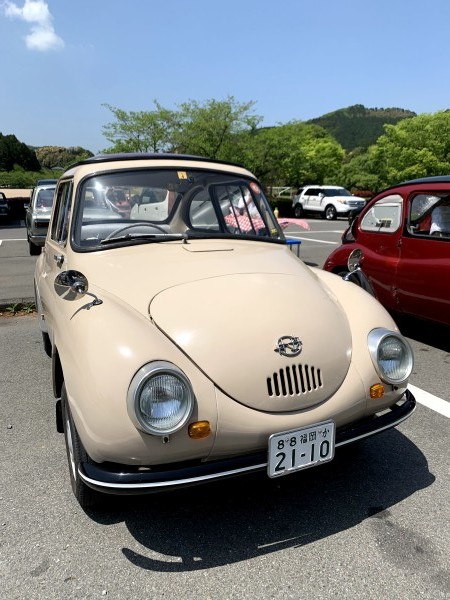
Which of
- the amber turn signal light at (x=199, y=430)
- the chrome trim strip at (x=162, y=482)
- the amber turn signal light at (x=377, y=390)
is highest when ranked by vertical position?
the amber turn signal light at (x=199, y=430)

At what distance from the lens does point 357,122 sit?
467ft

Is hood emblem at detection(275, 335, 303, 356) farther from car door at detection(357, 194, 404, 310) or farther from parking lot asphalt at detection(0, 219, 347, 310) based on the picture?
parking lot asphalt at detection(0, 219, 347, 310)

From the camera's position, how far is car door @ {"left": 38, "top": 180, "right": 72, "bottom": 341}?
3.35 m

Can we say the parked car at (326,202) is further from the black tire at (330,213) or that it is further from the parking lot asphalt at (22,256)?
the parking lot asphalt at (22,256)

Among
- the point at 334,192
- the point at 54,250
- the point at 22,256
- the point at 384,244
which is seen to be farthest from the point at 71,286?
the point at 334,192

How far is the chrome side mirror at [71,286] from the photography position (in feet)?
8.39

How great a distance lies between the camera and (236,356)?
225 cm

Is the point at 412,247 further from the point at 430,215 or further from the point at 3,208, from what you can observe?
the point at 3,208

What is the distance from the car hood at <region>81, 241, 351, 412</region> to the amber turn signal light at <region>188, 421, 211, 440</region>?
185 millimetres

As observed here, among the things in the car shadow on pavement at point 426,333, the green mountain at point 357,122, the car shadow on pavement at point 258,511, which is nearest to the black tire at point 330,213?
the car shadow on pavement at point 426,333

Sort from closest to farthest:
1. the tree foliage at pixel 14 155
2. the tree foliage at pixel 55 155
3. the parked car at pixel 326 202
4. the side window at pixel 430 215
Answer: the side window at pixel 430 215 < the parked car at pixel 326 202 < the tree foliage at pixel 14 155 < the tree foliage at pixel 55 155

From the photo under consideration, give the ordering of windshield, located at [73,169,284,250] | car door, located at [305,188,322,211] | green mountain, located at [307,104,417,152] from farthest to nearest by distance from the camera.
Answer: green mountain, located at [307,104,417,152] → car door, located at [305,188,322,211] → windshield, located at [73,169,284,250]

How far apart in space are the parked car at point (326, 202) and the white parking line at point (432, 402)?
2233 cm

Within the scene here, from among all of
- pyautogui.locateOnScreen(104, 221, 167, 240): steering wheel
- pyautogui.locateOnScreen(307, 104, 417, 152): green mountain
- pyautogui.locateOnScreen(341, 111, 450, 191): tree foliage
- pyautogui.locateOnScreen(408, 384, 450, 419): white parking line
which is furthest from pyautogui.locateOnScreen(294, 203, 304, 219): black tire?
pyautogui.locateOnScreen(307, 104, 417, 152): green mountain
